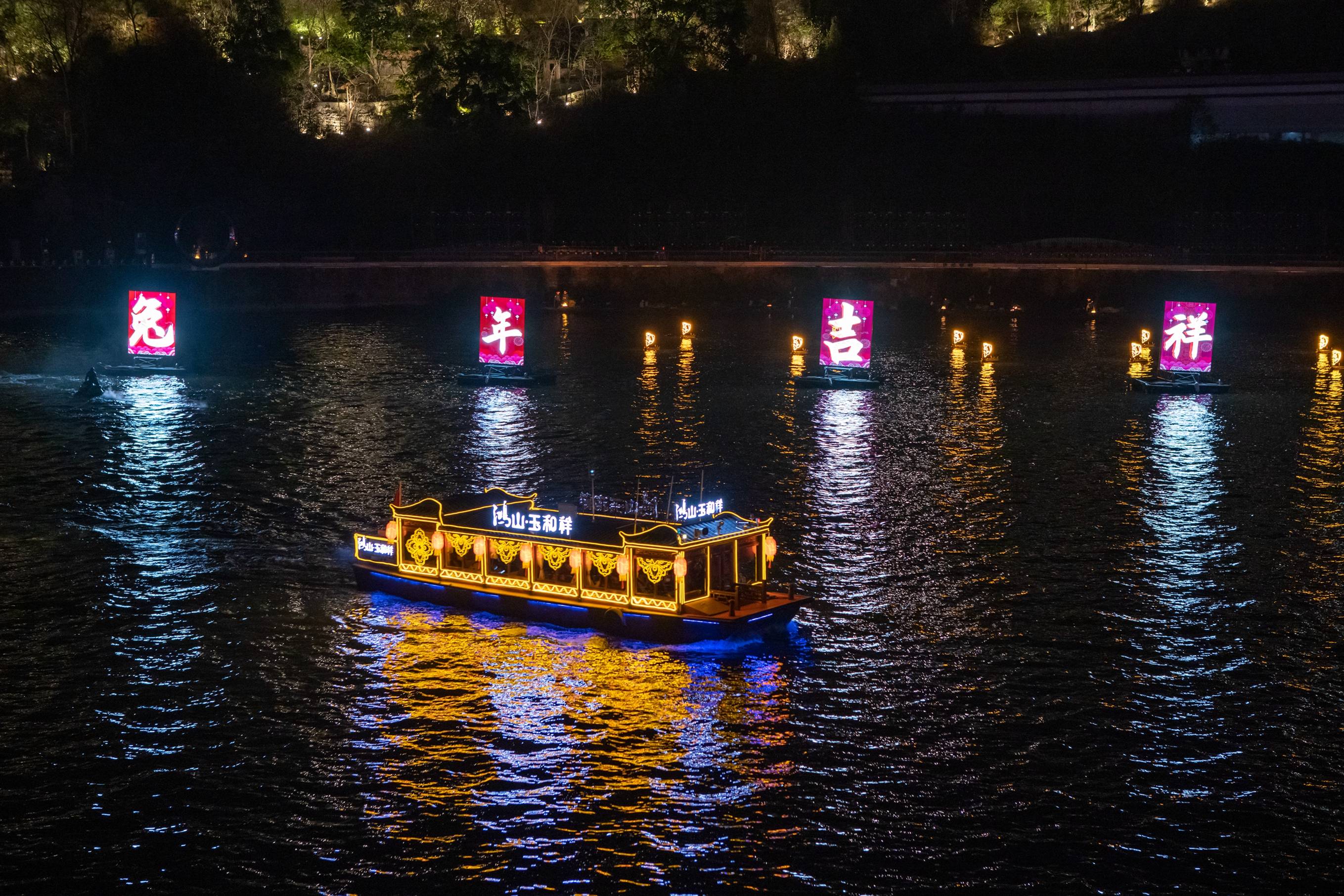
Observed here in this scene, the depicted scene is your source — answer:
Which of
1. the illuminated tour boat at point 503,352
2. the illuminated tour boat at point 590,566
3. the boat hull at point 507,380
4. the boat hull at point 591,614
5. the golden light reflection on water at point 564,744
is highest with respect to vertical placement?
the illuminated tour boat at point 503,352

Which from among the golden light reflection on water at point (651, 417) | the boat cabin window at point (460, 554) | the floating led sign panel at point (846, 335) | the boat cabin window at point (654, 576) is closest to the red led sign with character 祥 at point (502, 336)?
the golden light reflection on water at point (651, 417)

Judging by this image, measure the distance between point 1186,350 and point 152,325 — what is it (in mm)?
53342

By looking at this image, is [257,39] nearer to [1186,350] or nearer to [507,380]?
[507,380]

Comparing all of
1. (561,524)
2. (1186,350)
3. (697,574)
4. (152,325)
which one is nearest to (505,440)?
(561,524)

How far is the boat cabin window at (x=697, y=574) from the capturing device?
109 feet

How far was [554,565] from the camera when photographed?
34594mm

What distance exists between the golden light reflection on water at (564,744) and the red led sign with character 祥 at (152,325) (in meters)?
45.7

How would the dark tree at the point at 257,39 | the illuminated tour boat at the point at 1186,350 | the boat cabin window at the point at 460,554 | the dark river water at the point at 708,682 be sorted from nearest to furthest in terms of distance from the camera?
1. the dark river water at the point at 708,682
2. the boat cabin window at the point at 460,554
3. the illuminated tour boat at the point at 1186,350
4. the dark tree at the point at 257,39

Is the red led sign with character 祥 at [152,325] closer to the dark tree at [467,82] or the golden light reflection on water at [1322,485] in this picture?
the golden light reflection on water at [1322,485]

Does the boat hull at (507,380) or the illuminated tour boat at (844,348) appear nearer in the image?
the illuminated tour boat at (844,348)

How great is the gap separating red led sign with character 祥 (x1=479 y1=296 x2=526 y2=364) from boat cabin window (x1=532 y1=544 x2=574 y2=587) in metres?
39.5

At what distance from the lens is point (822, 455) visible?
55.6 m

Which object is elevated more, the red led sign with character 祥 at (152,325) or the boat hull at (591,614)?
the red led sign with character 祥 at (152,325)

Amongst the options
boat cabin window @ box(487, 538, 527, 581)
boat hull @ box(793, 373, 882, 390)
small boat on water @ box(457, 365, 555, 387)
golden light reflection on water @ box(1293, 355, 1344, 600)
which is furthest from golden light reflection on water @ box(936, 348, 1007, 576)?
small boat on water @ box(457, 365, 555, 387)
